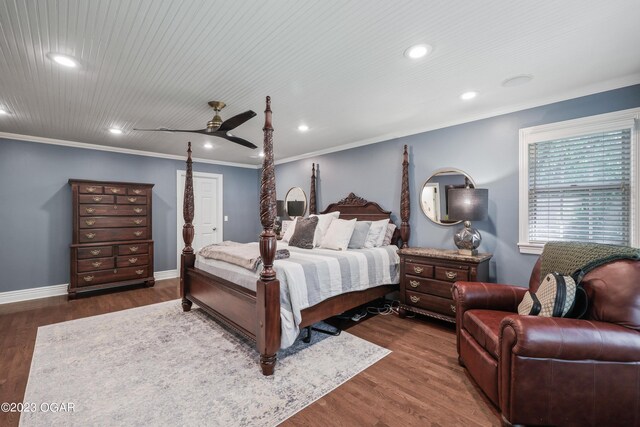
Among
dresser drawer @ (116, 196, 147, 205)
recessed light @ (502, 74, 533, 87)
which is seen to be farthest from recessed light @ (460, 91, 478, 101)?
dresser drawer @ (116, 196, 147, 205)

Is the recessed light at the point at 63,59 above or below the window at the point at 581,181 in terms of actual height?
above

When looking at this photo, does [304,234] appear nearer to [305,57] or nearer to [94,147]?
[305,57]

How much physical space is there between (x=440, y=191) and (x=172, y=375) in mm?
3459

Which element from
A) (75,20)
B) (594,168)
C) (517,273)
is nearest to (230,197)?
(75,20)

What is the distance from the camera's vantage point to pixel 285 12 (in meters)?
1.62

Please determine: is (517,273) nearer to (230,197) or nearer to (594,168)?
(594,168)

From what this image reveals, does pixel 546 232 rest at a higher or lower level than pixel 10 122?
lower

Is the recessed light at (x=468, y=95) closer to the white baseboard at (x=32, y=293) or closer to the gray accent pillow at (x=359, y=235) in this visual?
the gray accent pillow at (x=359, y=235)

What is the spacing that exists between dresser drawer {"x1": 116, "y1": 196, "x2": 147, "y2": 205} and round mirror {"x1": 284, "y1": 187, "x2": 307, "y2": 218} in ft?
8.34

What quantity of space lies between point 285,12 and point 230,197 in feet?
16.9

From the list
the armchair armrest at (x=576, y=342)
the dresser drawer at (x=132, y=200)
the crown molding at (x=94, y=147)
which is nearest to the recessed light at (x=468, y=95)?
the armchair armrest at (x=576, y=342)

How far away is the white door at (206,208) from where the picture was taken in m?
5.85

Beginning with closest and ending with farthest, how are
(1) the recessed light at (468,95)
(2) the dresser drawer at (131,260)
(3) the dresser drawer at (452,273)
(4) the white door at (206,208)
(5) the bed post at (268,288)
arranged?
(5) the bed post at (268,288) → (1) the recessed light at (468,95) → (3) the dresser drawer at (452,273) → (2) the dresser drawer at (131,260) → (4) the white door at (206,208)

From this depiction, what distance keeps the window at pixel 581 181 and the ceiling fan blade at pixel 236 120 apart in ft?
9.34
